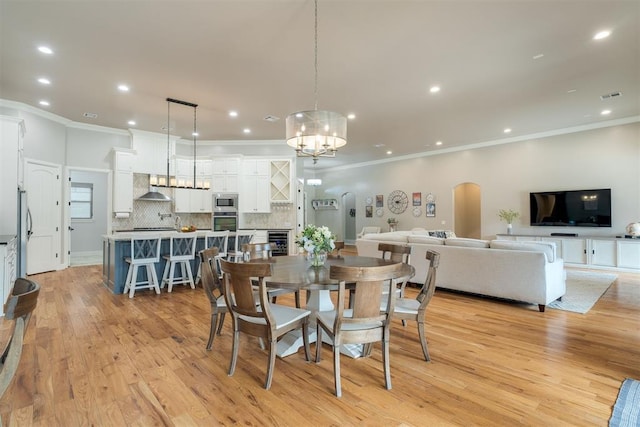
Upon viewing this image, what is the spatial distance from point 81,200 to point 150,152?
11.1ft

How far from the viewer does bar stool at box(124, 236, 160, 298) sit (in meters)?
4.85

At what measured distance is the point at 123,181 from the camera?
745cm

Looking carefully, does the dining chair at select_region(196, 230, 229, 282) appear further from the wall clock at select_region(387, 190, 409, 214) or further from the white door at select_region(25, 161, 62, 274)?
the wall clock at select_region(387, 190, 409, 214)

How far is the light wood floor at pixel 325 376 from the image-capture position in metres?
2.00

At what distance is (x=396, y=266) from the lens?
2225 mm

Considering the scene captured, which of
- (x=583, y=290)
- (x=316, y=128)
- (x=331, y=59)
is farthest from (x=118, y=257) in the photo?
(x=583, y=290)

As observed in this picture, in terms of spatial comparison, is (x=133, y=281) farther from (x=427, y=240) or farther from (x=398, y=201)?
(x=398, y=201)

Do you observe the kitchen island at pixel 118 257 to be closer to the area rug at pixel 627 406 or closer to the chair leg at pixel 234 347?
the chair leg at pixel 234 347

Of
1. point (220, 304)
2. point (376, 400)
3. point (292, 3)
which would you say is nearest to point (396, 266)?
point (376, 400)

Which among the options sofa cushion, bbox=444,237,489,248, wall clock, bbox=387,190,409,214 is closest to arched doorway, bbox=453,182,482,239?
wall clock, bbox=387,190,409,214

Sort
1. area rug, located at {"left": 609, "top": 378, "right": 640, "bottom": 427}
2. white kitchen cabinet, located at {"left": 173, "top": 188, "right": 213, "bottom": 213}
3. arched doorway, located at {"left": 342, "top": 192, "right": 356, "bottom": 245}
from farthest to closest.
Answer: arched doorway, located at {"left": 342, "top": 192, "right": 356, "bottom": 245} < white kitchen cabinet, located at {"left": 173, "top": 188, "right": 213, "bottom": 213} < area rug, located at {"left": 609, "top": 378, "right": 640, "bottom": 427}

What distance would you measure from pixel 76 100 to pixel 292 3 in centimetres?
490

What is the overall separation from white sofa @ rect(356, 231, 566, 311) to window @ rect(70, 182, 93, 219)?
31.1 ft

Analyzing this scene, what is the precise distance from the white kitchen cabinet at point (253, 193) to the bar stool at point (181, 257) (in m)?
2.89
